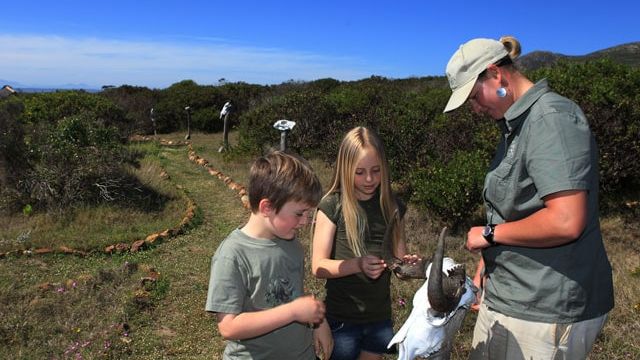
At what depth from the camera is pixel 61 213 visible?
8336mm

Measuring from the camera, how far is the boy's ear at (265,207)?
1.97 metres

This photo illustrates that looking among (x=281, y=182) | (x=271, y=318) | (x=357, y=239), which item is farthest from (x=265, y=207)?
(x=357, y=239)

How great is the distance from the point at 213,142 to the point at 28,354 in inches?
670

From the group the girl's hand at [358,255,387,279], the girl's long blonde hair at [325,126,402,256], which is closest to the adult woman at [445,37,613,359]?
the girl's hand at [358,255,387,279]

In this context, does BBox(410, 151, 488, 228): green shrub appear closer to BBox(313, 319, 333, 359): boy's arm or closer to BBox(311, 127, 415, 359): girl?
BBox(311, 127, 415, 359): girl

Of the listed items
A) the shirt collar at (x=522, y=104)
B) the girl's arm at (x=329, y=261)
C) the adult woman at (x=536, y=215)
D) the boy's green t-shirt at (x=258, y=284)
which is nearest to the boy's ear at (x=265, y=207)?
the boy's green t-shirt at (x=258, y=284)

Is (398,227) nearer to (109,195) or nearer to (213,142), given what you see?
(109,195)

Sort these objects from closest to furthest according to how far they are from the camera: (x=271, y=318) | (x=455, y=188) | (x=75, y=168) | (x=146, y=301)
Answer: (x=271, y=318), (x=146, y=301), (x=455, y=188), (x=75, y=168)

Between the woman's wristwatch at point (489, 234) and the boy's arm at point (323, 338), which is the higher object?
the woman's wristwatch at point (489, 234)

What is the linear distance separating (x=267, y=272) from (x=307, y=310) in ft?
0.90

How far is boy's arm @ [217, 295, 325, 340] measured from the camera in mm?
1816

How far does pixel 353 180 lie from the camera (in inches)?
98.2

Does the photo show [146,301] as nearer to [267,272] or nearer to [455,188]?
[267,272]

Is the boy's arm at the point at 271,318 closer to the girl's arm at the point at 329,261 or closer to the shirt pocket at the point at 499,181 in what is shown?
the girl's arm at the point at 329,261
